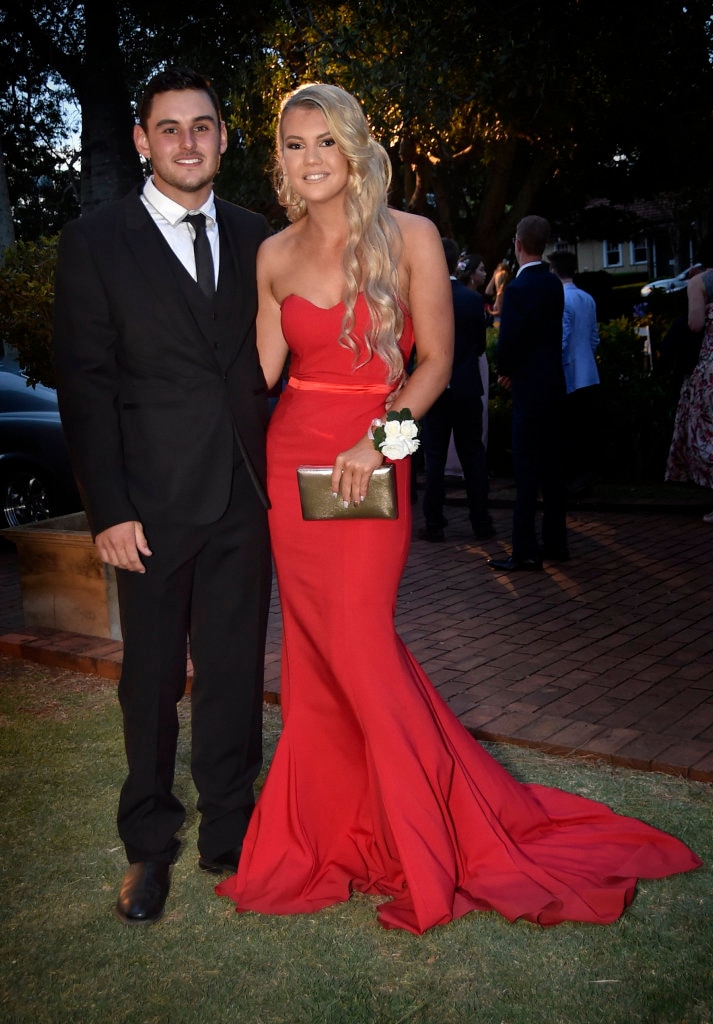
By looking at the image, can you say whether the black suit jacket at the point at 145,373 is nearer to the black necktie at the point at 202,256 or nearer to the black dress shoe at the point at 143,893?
the black necktie at the point at 202,256

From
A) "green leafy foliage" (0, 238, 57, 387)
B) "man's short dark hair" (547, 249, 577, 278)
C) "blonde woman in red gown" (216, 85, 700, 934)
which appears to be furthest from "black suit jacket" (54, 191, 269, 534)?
"man's short dark hair" (547, 249, 577, 278)

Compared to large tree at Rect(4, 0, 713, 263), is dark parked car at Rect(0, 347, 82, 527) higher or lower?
lower

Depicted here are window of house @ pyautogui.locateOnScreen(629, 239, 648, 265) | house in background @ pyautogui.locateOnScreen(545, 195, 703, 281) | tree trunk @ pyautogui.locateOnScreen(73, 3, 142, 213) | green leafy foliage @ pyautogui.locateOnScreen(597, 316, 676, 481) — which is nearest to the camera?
green leafy foliage @ pyautogui.locateOnScreen(597, 316, 676, 481)

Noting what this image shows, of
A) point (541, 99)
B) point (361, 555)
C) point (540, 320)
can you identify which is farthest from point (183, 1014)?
point (541, 99)

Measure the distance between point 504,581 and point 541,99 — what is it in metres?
7.77

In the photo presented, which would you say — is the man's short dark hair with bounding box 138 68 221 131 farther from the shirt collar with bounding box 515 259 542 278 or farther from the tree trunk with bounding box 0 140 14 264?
the tree trunk with bounding box 0 140 14 264

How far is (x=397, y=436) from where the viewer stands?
3287 mm

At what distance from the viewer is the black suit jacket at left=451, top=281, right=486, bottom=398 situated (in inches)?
346

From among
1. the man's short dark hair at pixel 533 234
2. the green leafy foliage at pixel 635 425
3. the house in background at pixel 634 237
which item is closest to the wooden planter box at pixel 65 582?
the man's short dark hair at pixel 533 234

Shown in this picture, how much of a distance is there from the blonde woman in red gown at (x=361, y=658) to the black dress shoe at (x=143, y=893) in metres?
0.19

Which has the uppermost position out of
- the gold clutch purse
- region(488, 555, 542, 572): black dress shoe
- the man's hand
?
the gold clutch purse

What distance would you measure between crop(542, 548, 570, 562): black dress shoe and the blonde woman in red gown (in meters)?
4.41

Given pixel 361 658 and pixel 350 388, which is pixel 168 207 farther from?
pixel 361 658

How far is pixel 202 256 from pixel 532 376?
4442 millimetres
